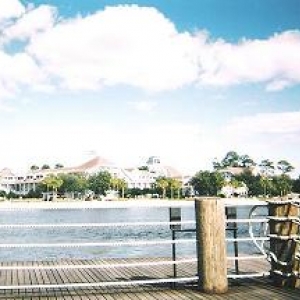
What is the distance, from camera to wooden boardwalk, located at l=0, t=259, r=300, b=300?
682cm

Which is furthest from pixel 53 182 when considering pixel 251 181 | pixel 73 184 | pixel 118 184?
pixel 251 181

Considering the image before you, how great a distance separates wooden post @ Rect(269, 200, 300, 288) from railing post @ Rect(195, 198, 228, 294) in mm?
875

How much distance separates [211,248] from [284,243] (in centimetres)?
116

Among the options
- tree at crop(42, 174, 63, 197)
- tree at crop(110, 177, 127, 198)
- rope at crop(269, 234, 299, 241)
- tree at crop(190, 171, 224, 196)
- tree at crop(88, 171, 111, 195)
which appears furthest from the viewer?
tree at crop(88, 171, 111, 195)

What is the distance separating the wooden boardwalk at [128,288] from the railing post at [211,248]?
178 mm

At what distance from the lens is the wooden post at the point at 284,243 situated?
7.20 m

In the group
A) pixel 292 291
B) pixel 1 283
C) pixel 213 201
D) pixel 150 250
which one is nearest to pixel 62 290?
pixel 1 283

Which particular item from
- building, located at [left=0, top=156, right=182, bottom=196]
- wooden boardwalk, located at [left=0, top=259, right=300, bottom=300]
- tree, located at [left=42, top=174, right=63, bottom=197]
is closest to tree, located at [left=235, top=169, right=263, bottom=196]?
building, located at [left=0, top=156, right=182, bottom=196]

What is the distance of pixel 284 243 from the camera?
7266 mm

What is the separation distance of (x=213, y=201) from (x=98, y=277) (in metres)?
2.83

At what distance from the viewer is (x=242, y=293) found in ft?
22.8

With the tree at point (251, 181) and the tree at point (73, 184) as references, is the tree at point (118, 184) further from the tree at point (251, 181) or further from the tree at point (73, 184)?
the tree at point (251, 181)

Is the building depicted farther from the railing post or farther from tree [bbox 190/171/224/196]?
the railing post

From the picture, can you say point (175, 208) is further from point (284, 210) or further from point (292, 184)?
point (292, 184)
